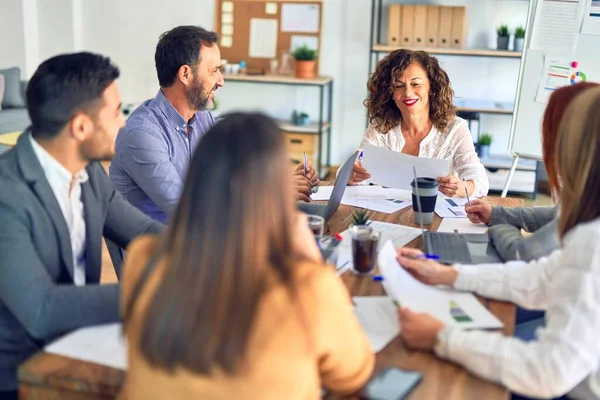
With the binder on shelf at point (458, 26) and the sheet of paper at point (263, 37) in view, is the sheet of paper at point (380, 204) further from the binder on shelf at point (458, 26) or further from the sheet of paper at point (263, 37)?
the sheet of paper at point (263, 37)

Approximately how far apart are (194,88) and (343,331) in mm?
1679

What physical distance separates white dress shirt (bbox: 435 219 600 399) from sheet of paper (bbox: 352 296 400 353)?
107 mm

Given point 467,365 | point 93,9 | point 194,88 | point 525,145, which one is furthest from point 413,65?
point 93,9

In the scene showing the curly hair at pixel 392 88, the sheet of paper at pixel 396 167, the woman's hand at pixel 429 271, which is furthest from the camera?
the curly hair at pixel 392 88

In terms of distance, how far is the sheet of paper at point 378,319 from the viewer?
1339 millimetres

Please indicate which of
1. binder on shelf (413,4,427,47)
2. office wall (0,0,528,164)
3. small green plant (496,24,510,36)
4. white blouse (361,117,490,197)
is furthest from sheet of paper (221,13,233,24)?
white blouse (361,117,490,197)

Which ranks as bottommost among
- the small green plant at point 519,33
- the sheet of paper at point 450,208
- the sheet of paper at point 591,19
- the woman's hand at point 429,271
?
the sheet of paper at point 450,208

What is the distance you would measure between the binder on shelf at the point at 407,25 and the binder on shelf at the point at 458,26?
0.29 meters

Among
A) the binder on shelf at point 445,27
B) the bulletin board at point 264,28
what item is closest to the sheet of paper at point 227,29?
the bulletin board at point 264,28

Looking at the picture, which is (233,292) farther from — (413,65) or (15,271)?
(413,65)

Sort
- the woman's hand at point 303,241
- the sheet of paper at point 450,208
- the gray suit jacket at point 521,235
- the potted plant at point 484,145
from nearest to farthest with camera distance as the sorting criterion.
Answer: the woman's hand at point 303,241 < the gray suit jacket at point 521,235 < the sheet of paper at point 450,208 < the potted plant at point 484,145

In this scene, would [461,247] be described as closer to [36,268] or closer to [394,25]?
[36,268]

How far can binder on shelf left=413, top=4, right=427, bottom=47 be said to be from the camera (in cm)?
519

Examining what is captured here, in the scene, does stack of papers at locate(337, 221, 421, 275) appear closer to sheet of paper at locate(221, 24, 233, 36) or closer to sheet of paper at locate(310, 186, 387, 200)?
sheet of paper at locate(310, 186, 387, 200)
